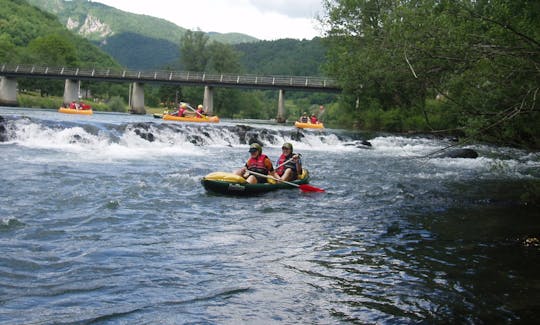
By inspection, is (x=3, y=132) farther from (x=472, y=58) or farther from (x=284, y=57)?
(x=284, y=57)

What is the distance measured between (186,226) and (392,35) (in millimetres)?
5546

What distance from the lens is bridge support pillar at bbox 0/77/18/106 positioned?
A: 58.3 meters

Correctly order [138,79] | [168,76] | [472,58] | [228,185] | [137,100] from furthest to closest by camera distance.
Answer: [137,100]
[168,76]
[138,79]
[228,185]
[472,58]

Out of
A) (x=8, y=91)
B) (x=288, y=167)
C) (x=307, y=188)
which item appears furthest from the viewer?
(x=8, y=91)

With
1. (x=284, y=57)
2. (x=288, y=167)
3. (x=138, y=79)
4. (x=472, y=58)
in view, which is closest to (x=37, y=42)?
(x=138, y=79)

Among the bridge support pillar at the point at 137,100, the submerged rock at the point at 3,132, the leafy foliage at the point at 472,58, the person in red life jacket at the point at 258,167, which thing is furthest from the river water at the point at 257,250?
the bridge support pillar at the point at 137,100

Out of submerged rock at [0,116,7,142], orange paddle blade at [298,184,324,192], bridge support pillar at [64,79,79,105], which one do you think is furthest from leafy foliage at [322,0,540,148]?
bridge support pillar at [64,79,79,105]

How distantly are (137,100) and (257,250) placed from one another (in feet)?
190

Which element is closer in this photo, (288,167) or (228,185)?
(228,185)

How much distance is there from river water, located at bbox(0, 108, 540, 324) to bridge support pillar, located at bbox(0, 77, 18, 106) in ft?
166

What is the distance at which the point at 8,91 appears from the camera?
195 ft

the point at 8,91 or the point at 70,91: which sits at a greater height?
the point at 70,91

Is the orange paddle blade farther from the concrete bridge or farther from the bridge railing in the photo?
the concrete bridge

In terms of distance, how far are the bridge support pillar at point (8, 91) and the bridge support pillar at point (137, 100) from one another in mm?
12958
